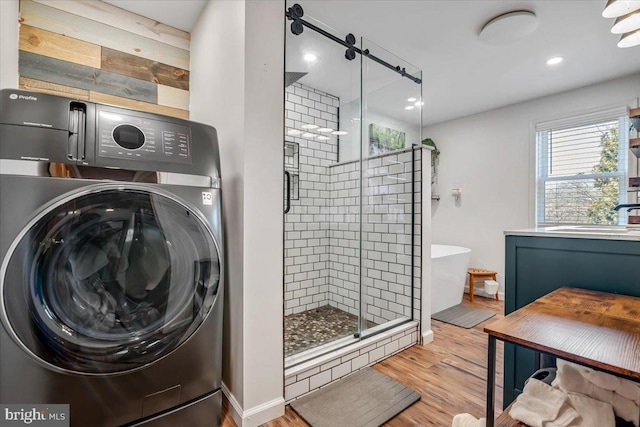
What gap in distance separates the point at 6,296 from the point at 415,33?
112 inches

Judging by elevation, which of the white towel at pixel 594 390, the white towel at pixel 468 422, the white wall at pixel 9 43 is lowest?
the white towel at pixel 468 422

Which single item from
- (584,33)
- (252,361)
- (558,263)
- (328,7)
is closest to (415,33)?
(328,7)

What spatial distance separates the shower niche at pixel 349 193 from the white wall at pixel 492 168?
189 cm

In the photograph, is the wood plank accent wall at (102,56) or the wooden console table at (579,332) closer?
the wooden console table at (579,332)

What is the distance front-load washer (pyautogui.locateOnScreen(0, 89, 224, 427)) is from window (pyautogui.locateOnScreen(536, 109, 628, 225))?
3.98m

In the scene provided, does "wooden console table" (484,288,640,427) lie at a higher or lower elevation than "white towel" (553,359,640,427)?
higher

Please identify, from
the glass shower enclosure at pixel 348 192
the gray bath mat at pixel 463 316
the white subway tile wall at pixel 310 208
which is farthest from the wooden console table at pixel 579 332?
the white subway tile wall at pixel 310 208

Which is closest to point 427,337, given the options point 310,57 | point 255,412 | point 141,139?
point 255,412

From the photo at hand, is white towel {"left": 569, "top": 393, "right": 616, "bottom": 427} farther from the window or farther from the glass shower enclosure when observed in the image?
the window

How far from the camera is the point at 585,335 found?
864 millimetres

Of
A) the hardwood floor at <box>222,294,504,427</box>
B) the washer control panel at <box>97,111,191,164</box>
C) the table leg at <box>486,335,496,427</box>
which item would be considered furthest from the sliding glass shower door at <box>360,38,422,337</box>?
the washer control panel at <box>97,111,191,164</box>

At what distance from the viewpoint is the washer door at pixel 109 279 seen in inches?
39.3

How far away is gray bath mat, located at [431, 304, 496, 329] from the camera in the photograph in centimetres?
297

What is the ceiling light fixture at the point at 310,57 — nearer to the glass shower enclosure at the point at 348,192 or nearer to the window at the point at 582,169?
the glass shower enclosure at the point at 348,192
